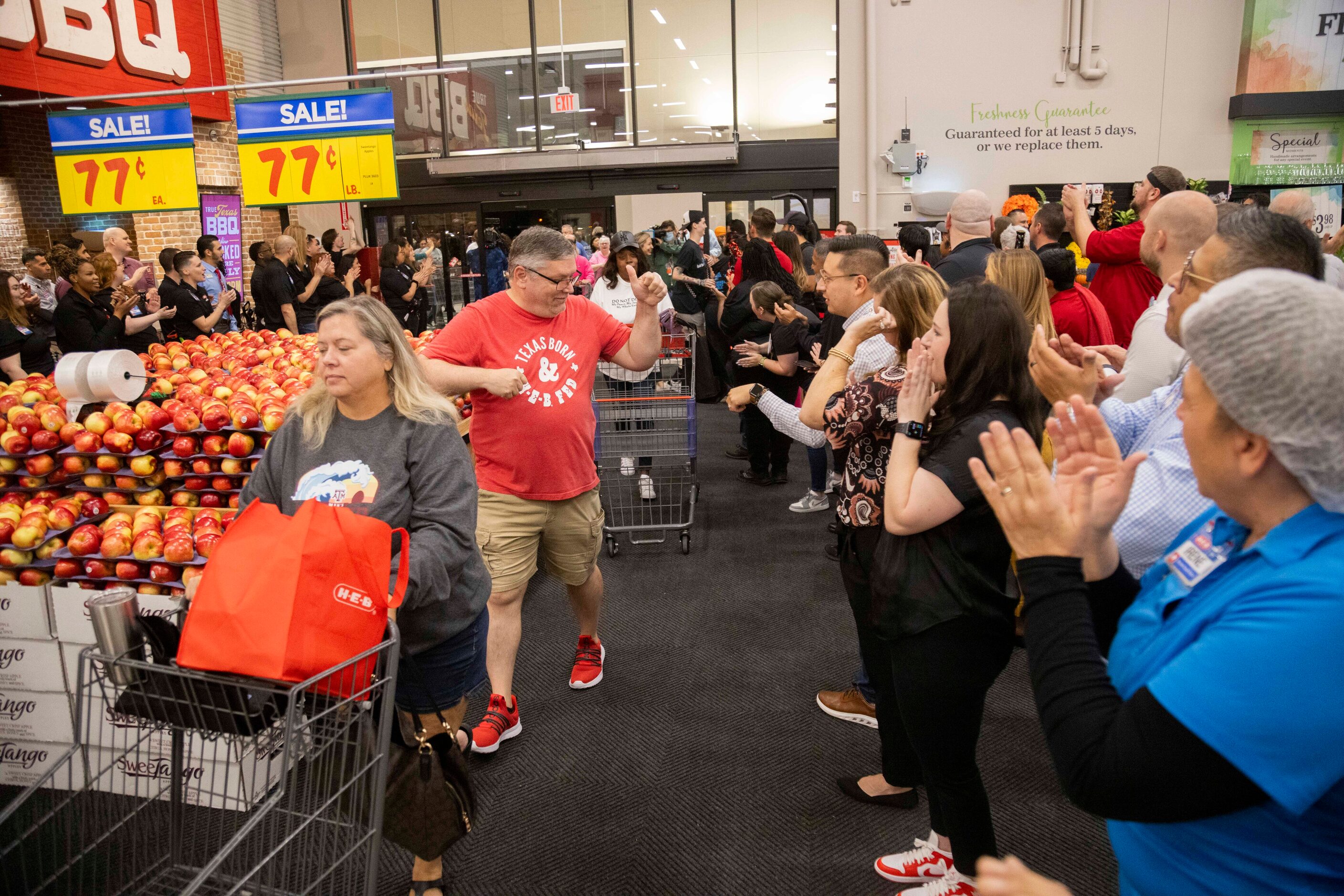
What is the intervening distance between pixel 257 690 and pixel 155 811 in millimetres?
1366

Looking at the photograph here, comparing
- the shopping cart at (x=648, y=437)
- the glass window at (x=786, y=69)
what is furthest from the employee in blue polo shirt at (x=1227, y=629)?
the glass window at (x=786, y=69)

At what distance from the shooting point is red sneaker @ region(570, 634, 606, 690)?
348 centimetres

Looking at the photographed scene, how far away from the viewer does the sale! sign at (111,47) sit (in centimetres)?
778

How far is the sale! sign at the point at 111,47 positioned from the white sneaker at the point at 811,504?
8.12 meters

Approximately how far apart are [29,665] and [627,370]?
2.84 m

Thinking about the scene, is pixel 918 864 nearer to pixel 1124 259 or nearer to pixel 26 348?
pixel 1124 259

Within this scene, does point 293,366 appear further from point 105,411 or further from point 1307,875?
point 1307,875

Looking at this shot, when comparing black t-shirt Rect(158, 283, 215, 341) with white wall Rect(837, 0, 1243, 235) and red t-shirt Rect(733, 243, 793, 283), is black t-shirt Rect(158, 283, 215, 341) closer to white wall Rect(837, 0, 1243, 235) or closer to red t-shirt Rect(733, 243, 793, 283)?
red t-shirt Rect(733, 243, 793, 283)

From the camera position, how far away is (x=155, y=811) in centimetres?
252

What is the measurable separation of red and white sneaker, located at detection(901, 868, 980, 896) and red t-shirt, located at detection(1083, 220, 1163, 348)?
9.67 ft

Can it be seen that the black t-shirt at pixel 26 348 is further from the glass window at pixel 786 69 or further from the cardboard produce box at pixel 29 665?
the glass window at pixel 786 69

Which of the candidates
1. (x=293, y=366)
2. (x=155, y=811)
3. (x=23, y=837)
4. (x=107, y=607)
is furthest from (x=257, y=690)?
(x=293, y=366)

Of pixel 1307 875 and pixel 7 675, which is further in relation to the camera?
pixel 7 675

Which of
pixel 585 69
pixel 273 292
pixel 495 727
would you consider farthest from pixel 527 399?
pixel 585 69
